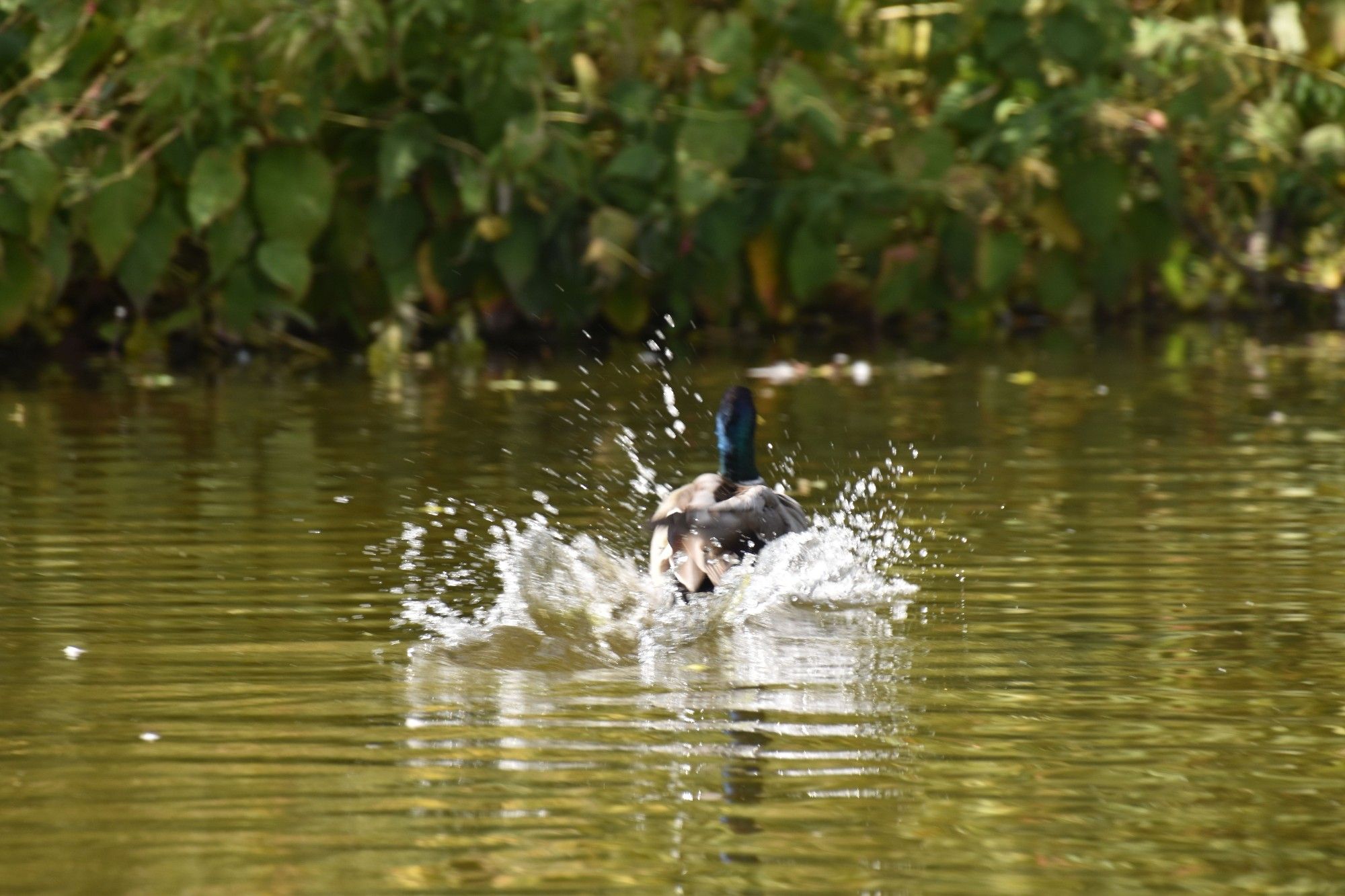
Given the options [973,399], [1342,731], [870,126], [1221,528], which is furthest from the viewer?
[870,126]

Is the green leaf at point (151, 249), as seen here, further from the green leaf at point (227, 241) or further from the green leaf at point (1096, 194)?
the green leaf at point (1096, 194)

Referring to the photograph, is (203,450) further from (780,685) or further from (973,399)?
(780,685)

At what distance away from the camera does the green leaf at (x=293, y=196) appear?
1476cm

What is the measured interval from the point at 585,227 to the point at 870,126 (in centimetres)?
222

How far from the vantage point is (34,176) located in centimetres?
1389

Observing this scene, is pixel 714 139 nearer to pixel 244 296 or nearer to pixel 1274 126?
pixel 244 296

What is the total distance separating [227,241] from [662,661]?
9.27 m

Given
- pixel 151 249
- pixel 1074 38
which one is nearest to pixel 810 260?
pixel 1074 38

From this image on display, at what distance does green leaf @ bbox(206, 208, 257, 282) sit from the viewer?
1473 centimetres

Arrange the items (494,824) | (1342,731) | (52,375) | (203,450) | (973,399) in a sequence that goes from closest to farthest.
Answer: (494,824), (1342,731), (203,450), (973,399), (52,375)

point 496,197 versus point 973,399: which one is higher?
point 496,197

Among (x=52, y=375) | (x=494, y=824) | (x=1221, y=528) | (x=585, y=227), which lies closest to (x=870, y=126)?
(x=585, y=227)

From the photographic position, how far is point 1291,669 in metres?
5.78

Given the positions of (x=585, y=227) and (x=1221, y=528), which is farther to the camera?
(x=585, y=227)
